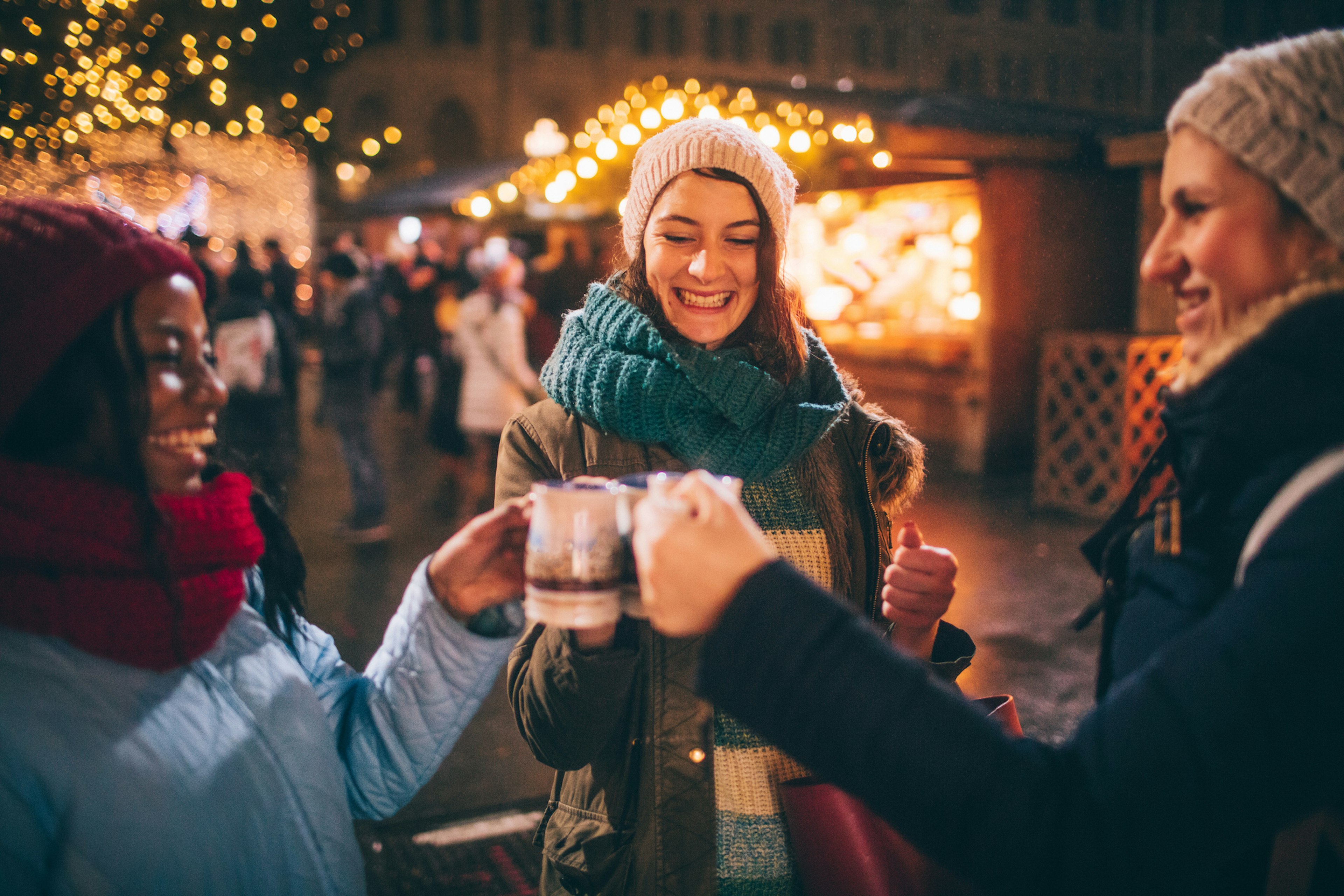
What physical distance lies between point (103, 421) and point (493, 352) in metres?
6.43

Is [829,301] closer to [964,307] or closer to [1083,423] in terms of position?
[964,307]

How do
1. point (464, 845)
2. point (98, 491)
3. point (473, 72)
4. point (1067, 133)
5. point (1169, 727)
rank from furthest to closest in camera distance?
point (473, 72) < point (1067, 133) < point (464, 845) < point (98, 491) < point (1169, 727)

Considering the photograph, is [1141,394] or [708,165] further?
[1141,394]

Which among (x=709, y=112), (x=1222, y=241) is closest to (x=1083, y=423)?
(x=709, y=112)

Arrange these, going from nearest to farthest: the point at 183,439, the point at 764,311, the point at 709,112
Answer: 1. the point at 183,439
2. the point at 764,311
3. the point at 709,112

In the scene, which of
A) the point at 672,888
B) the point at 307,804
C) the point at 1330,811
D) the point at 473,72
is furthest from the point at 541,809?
the point at 473,72

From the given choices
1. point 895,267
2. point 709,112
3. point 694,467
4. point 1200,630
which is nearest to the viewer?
point 1200,630

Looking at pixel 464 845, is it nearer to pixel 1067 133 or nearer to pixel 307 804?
pixel 307 804

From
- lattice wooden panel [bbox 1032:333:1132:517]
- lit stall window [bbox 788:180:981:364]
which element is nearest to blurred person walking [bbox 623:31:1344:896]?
lattice wooden panel [bbox 1032:333:1132:517]

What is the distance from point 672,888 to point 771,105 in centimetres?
773

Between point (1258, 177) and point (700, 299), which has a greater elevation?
point (1258, 177)

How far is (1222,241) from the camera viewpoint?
101 cm

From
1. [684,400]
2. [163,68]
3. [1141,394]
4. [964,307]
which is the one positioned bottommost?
[1141,394]

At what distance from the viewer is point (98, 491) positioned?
1.15m
